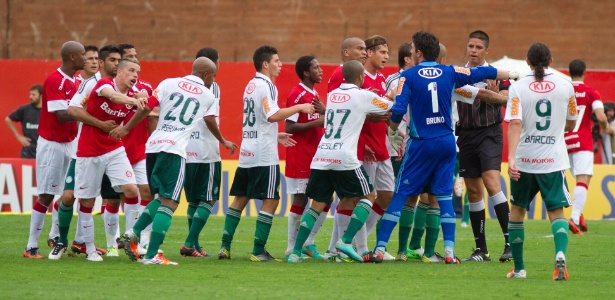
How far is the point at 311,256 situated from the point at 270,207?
1042mm

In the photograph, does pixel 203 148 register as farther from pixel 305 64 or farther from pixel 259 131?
pixel 305 64

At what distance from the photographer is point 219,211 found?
20.9 m

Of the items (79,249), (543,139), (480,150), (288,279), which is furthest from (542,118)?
(79,249)

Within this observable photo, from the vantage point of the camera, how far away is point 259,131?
12359mm

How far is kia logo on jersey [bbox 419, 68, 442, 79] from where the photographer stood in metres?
11.5

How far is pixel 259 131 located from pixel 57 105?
7.62 feet

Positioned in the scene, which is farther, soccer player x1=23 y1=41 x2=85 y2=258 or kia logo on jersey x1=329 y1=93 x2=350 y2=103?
soccer player x1=23 y1=41 x2=85 y2=258

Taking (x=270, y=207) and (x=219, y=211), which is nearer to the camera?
(x=270, y=207)

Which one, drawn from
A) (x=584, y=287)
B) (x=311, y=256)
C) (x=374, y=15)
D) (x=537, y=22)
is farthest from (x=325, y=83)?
(x=584, y=287)

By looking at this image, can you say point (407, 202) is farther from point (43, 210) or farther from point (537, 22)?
point (537, 22)

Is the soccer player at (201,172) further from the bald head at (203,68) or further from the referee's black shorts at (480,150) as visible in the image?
the referee's black shorts at (480,150)

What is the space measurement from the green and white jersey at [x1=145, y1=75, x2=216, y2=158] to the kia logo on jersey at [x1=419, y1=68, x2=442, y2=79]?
2.27m

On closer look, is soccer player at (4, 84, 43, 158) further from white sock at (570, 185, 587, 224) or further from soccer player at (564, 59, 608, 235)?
white sock at (570, 185, 587, 224)

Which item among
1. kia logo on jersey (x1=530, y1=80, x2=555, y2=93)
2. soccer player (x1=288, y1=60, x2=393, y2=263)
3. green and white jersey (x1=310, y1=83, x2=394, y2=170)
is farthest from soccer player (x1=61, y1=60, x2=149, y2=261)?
kia logo on jersey (x1=530, y1=80, x2=555, y2=93)
